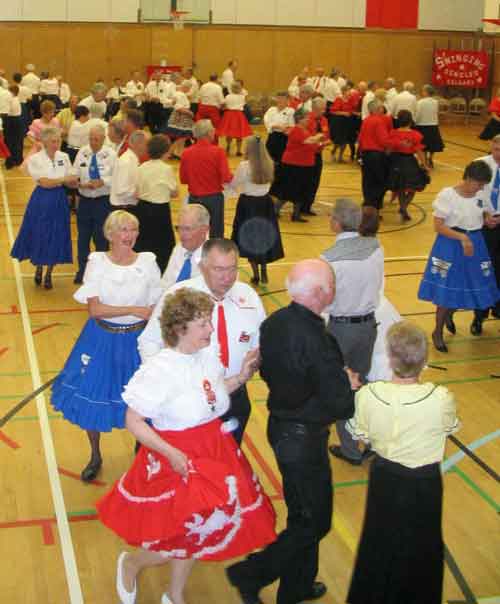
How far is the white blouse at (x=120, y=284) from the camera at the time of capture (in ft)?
17.0

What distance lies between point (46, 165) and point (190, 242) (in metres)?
4.21

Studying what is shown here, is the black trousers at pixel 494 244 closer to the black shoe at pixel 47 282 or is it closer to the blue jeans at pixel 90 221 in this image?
the blue jeans at pixel 90 221

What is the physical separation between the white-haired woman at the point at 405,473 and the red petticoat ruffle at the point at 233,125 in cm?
1497

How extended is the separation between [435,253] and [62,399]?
12.2 ft

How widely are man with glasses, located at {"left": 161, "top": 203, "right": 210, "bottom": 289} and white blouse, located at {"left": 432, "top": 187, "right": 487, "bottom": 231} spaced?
2.78m

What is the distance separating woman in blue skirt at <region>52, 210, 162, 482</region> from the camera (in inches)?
205

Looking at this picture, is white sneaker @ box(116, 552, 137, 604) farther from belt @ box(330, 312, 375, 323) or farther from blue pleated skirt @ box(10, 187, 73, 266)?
blue pleated skirt @ box(10, 187, 73, 266)

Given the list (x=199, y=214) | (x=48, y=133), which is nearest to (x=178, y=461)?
(x=199, y=214)

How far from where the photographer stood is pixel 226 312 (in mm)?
4469

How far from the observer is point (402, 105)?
55.1 feet

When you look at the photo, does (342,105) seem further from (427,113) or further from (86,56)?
(86,56)

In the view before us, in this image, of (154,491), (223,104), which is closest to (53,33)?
(223,104)

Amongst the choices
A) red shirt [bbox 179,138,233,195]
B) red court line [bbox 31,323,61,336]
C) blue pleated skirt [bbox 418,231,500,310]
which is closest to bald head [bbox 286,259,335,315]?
blue pleated skirt [bbox 418,231,500,310]

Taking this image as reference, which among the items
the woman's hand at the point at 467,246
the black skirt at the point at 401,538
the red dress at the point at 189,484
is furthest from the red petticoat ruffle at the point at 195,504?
the woman's hand at the point at 467,246
